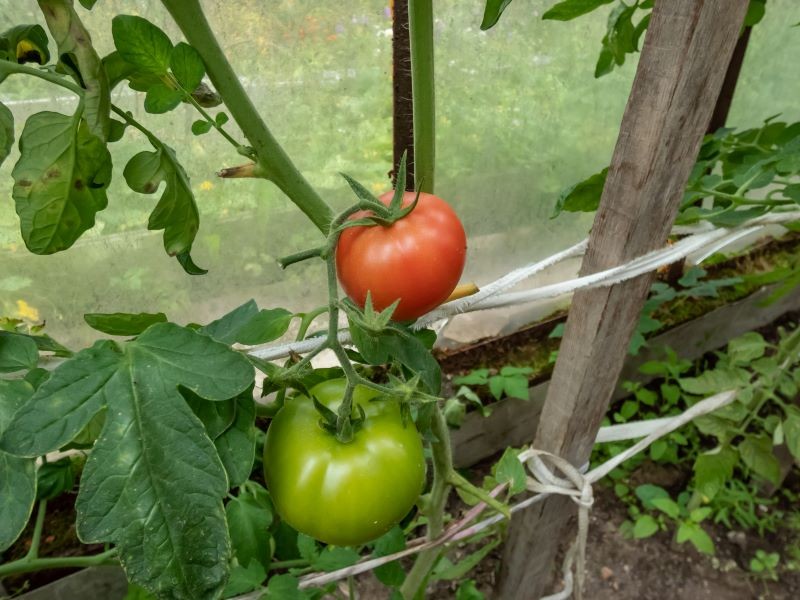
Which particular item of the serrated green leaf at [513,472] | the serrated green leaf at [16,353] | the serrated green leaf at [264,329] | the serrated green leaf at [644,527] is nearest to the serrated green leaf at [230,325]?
the serrated green leaf at [264,329]

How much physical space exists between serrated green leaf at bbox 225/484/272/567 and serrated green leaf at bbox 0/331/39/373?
33 cm

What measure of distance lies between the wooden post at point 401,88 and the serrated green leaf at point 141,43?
445mm

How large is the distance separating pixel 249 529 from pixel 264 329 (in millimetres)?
329

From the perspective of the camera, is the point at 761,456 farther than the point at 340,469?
Yes

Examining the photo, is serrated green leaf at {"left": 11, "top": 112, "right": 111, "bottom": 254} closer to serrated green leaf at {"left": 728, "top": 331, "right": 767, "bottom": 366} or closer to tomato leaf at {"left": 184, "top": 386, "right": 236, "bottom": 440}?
tomato leaf at {"left": 184, "top": 386, "right": 236, "bottom": 440}

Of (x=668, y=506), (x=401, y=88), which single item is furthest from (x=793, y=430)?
(x=401, y=88)

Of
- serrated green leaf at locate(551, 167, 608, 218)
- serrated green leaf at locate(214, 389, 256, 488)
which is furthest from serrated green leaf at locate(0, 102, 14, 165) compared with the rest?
serrated green leaf at locate(551, 167, 608, 218)

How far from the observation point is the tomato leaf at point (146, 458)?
0.35 metres

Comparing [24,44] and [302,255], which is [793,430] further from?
[24,44]

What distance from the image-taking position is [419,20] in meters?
0.45

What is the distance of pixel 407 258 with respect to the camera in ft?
1.36

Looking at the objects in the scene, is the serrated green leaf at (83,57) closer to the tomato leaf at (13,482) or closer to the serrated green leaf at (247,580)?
the tomato leaf at (13,482)

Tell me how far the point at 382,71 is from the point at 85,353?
77cm

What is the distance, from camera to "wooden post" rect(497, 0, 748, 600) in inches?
18.1
